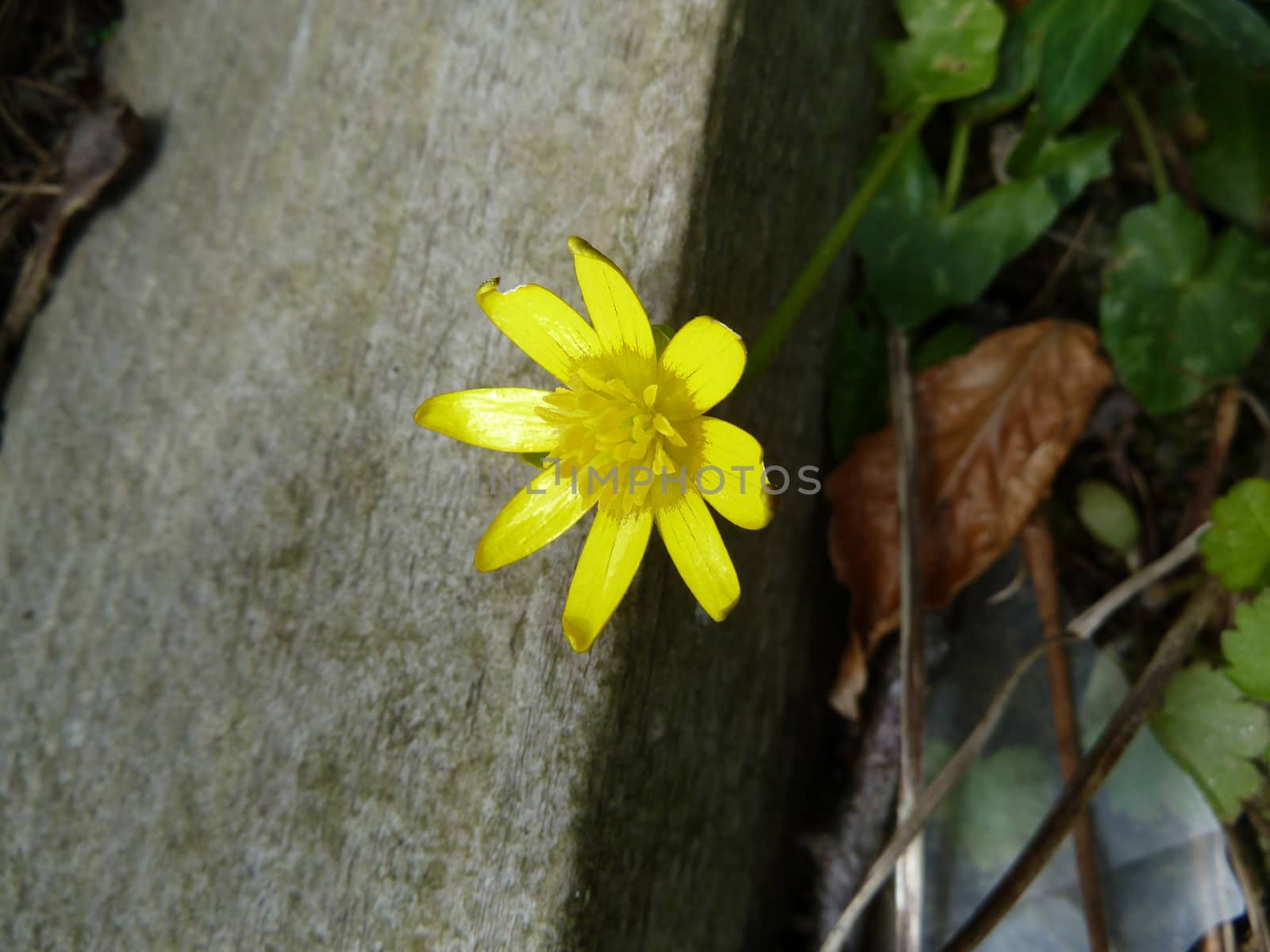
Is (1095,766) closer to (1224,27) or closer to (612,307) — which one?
(612,307)

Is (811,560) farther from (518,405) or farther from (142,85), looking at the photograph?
(142,85)

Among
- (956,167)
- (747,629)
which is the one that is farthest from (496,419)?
(956,167)

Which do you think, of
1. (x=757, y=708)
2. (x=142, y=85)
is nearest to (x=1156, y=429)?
(x=757, y=708)

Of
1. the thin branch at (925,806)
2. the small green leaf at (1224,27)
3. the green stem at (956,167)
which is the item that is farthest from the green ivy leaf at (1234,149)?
the thin branch at (925,806)

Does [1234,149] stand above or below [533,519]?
above

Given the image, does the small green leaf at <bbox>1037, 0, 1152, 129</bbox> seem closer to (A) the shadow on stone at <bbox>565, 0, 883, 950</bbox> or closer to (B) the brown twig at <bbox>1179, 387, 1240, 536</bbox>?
(A) the shadow on stone at <bbox>565, 0, 883, 950</bbox>

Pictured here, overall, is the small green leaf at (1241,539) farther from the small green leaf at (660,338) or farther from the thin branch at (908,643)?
the small green leaf at (660,338)
